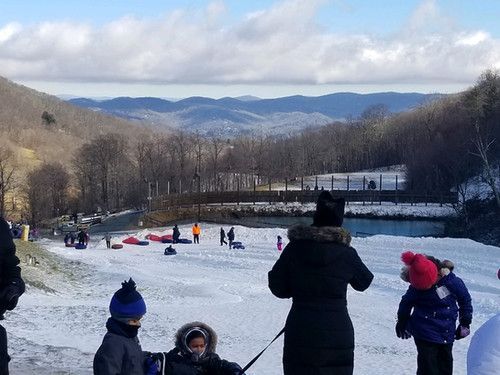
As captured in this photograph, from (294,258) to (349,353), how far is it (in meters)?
0.73

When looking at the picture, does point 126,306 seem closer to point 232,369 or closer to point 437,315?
point 232,369

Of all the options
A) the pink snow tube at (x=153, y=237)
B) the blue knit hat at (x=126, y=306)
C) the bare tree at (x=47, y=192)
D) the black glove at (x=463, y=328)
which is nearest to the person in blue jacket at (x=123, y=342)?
the blue knit hat at (x=126, y=306)

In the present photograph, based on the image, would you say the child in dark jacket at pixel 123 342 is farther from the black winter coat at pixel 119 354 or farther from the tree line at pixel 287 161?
the tree line at pixel 287 161

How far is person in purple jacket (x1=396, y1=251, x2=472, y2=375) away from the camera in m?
7.64

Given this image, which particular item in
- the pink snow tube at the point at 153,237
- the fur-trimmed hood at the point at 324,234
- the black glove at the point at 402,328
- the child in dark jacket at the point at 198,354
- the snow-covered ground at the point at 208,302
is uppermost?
the fur-trimmed hood at the point at 324,234

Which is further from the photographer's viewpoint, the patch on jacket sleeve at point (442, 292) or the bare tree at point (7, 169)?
the bare tree at point (7, 169)

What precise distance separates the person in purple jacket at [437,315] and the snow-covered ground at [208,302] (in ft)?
14.7

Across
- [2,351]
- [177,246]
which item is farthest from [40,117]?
[2,351]

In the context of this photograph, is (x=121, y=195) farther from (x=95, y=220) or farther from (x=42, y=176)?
(x=95, y=220)

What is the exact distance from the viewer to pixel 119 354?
5461mm

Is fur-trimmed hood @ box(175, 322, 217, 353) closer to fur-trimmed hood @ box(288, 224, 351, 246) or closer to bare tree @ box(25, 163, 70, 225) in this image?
fur-trimmed hood @ box(288, 224, 351, 246)

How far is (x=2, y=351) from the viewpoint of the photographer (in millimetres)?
6215

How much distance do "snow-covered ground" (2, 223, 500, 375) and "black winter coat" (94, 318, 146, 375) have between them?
5502 mm

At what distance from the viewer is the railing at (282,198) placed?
71938 millimetres
